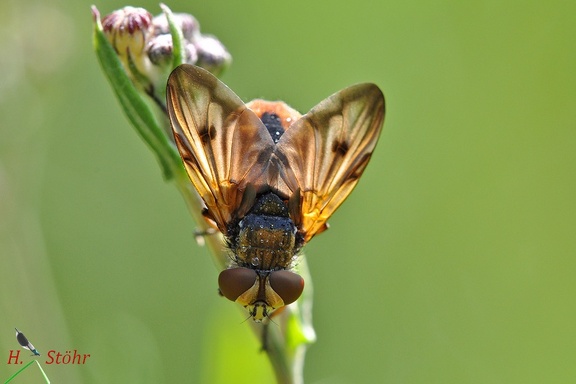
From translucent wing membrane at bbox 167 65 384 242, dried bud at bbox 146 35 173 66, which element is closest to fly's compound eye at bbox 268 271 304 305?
translucent wing membrane at bbox 167 65 384 242

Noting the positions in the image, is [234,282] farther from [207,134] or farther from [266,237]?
[207,134]

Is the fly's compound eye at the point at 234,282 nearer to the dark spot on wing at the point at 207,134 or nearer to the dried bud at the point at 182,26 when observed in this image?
the dark spot on wing at the point at 207,134

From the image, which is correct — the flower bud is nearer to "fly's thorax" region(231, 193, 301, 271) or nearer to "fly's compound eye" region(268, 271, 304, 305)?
"fly's thorax" region(231, 193, 301, 271)

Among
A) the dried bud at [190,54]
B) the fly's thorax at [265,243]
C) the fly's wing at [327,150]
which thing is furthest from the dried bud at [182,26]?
the fly's thorax at [265,243]

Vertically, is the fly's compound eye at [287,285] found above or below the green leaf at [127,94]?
below

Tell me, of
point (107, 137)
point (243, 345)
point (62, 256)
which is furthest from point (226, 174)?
point (107, 137)

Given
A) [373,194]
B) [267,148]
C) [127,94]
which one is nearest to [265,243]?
[267,148]
